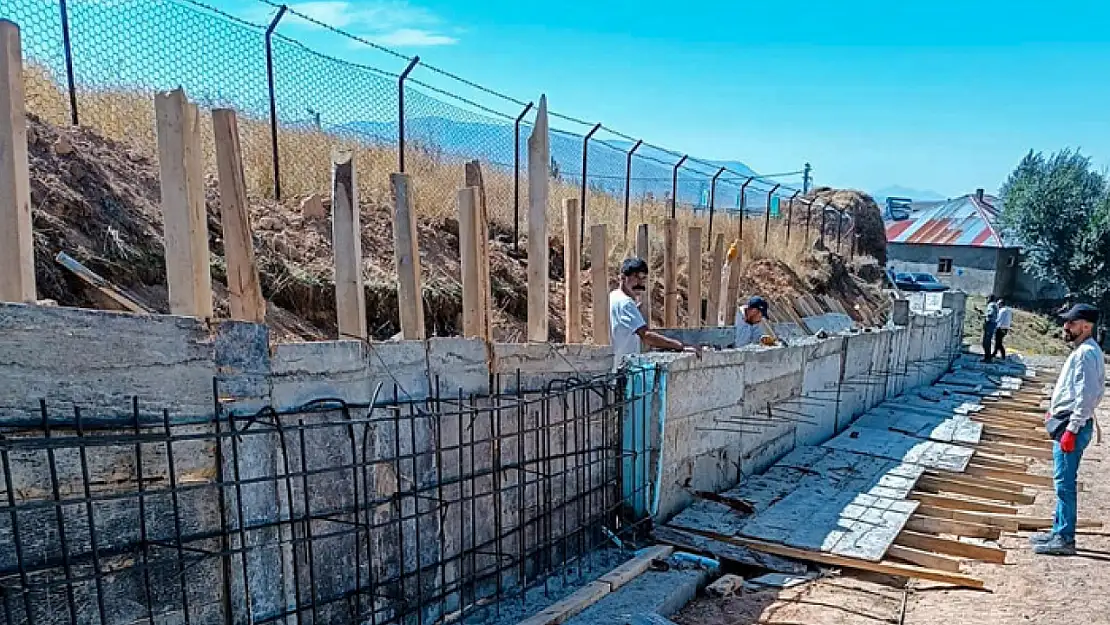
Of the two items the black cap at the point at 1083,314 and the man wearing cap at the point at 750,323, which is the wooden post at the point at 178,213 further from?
the black cap at the point at 1083,314

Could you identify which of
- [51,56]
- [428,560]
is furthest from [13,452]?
[51,56]

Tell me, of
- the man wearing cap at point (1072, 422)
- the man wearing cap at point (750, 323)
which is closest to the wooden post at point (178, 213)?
the man wearing cap at point (750, 323)

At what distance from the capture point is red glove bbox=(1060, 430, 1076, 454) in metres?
5.50

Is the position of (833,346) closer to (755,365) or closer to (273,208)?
(755,365)

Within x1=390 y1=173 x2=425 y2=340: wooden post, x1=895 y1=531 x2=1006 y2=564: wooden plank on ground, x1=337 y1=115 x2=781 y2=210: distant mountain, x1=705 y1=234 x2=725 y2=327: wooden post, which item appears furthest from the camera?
x1=705 y1=234 x2=725 y2=327: wooden post

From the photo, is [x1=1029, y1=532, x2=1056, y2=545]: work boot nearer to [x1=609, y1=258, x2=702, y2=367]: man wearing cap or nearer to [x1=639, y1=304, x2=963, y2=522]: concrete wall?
[x1=639, y1=304, x2=963, y2=522]: concrete wall

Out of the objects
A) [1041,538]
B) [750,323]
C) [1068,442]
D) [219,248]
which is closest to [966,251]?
[750,323]

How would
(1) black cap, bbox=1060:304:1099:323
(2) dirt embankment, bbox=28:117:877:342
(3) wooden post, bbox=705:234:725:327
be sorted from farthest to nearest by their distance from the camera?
(3) wooden post, bbox=705:234:725:327, (1) black cap, bbox=1060:304:1099:323, (2) dirt embankment, bbox=28:117:877:342

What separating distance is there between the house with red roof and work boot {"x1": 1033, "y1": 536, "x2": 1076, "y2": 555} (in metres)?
31.4

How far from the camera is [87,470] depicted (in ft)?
7.79

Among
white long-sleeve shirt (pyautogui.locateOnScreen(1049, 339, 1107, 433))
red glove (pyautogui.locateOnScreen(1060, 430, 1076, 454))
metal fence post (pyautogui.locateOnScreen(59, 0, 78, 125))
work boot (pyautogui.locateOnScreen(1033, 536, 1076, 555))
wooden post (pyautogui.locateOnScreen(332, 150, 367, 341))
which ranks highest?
metal fence post (pyautogui.locateOnScreen(59, 0, 78, 125))

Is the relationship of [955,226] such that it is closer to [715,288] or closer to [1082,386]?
[715,288]

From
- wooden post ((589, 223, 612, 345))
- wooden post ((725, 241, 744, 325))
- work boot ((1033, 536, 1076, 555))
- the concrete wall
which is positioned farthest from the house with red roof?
wooden post ((589, 223, 612, 345))

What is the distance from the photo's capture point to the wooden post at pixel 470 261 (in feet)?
13.7
